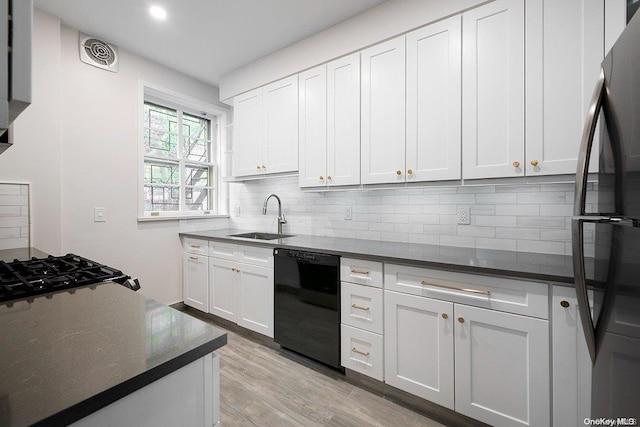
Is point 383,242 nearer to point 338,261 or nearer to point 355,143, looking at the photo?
point 338,261

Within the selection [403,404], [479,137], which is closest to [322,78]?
[479,137]

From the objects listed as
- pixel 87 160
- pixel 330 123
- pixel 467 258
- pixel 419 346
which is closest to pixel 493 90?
pixel 467 258

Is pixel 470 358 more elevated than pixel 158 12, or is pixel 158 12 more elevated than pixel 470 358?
pixel 158 12

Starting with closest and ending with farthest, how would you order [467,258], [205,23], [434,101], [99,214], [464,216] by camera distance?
[467,258]
[434,101]
[464,216]
[205,23]
[99,214]

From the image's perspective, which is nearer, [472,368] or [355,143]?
[472,368]

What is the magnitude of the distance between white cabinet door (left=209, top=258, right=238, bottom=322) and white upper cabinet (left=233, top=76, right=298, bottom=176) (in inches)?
39.2

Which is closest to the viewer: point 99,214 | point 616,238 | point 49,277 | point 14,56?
point 14,56

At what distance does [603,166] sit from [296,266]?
179 centimetres

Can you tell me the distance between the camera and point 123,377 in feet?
1.73

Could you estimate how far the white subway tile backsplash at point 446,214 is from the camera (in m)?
1.79

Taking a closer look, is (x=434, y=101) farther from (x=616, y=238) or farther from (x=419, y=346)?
(x=419, y=346)

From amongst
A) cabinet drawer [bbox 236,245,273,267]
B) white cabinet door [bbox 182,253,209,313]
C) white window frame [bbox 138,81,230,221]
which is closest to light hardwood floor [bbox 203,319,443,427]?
cabinet drawer [bbox 236,245,273,267]

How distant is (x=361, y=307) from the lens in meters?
1.90

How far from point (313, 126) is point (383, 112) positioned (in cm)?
66
